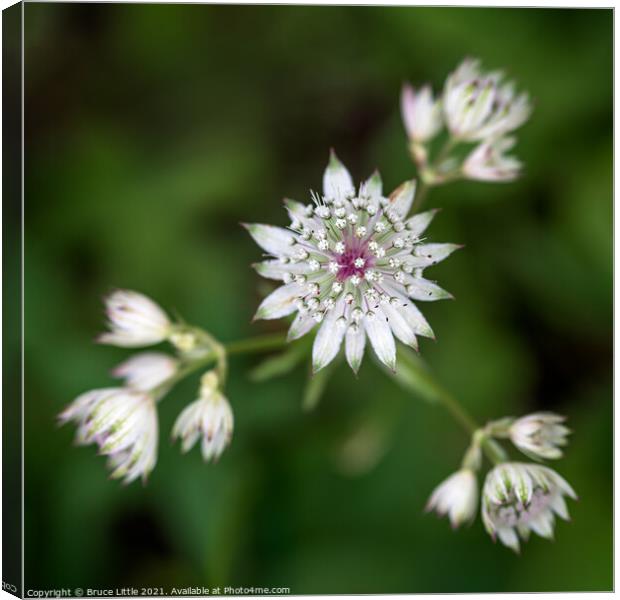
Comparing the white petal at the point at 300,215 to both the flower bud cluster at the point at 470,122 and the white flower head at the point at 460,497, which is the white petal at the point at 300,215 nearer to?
the flower bud cluster at the point at 470,122

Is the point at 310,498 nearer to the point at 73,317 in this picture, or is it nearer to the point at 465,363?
the point at 465,363

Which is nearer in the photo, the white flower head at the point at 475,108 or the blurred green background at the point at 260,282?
the white flower head at the point at 475,108

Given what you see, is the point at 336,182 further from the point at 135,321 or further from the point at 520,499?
the point at 520,499

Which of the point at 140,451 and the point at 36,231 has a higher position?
the point at 36,231

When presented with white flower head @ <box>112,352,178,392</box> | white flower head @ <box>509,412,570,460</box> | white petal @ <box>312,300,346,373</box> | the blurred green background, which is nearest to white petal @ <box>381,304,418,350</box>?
white petal @ <box>312,300,346,373</box>

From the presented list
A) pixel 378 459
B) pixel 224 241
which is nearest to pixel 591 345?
pixel 378 459

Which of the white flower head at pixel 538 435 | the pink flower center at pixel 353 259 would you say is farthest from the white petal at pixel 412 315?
the white flower head at pixel 538 435
